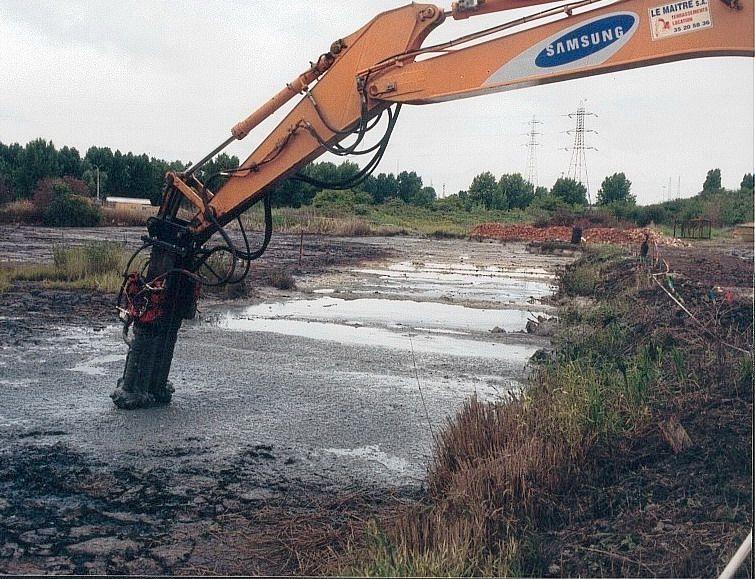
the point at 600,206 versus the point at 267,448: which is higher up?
the point at 600,206

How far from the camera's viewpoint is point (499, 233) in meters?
49.0

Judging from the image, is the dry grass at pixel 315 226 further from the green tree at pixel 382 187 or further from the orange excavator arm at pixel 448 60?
the orange excavator arm at pixel 448 60

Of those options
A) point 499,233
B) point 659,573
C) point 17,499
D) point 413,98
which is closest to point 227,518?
point 17,499

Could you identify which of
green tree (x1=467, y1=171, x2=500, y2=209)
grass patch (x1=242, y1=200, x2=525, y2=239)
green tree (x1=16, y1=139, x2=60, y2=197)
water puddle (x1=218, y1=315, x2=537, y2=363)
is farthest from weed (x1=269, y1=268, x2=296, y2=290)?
green tree (x1=467, y1=171, x2=500, y2=209)

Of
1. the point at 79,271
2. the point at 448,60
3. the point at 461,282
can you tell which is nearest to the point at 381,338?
the point at 448,60

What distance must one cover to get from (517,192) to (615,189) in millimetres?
11778

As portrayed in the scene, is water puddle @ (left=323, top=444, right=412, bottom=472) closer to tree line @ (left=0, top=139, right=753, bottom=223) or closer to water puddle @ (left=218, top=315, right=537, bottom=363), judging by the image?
water puddle @ (left=218, top=315, right=537, bottom=363)

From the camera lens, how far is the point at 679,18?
219 inches

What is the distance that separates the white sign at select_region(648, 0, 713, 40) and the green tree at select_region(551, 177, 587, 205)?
54.8 metres

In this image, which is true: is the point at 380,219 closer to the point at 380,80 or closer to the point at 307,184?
the point at 307,184

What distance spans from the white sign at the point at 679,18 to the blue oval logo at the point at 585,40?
152 millimetres

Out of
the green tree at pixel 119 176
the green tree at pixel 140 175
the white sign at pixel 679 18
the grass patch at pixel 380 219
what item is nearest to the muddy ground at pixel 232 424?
the white sign at pixel 679 18

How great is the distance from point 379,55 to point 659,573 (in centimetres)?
431

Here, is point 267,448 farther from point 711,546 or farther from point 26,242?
point 26,242
